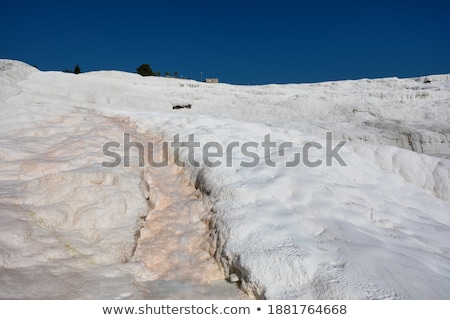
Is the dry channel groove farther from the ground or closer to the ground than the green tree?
closer to the ground

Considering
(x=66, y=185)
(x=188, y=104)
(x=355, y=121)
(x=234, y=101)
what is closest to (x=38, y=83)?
(x=188, y=104)

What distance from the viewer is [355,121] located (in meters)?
13.2

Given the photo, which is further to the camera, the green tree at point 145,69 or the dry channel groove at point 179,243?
the green tree at point 145,69

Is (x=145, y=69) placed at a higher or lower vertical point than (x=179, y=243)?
higher

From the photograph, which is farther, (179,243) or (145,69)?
(145,69)

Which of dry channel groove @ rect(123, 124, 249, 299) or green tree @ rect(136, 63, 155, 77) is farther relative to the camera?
green tree @ rect(136, 63, 155, 77)

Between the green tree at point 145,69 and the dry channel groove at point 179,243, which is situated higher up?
the green tree at point 145,69

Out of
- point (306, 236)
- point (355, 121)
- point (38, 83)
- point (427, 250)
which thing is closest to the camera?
point (306, 236)

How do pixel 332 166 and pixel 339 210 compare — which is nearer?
pixel 339 210
